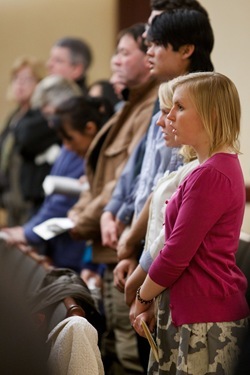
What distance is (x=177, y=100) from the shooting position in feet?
8.28

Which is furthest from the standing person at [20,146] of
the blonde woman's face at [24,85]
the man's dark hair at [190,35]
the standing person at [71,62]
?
→ the man's dark hair at [190,35]

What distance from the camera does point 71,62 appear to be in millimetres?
6109

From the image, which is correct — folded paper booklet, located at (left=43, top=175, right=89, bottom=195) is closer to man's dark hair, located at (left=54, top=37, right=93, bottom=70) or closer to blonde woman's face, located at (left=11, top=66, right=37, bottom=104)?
man's dark hair, located at (left=54, top=37, right=93, bottom=70)

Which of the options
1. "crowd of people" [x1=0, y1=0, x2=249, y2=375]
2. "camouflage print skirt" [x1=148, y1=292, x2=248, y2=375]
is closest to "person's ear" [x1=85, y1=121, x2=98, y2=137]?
"crowd of people" [x1=0, y1=0, x2=249, y2=375]

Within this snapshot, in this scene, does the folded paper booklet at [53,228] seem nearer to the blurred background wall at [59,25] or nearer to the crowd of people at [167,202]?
the crowd of people at [167,202]

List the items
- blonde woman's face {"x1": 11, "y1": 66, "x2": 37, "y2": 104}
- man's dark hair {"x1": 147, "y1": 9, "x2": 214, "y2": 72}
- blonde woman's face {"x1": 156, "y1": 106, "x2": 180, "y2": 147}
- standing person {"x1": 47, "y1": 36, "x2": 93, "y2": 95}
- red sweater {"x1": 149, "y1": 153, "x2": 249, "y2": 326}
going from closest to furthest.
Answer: red sweater {"x1": 149, "y1": 153, "x2": 249, "y2": 326}, blonde woman's face {"x1": 156, "y1": 106, "x2": 180, "y2": 147}, man's dark hair {"x1": 147, "y1": 9, "x2": 214, "y2": 72}, standing person {"x1": 47, "y1": 36, "x2": 93, "y2": 95}, blonde woman's face {"x1": 11, "y1": 66, "x2": 37, "y2": 104}

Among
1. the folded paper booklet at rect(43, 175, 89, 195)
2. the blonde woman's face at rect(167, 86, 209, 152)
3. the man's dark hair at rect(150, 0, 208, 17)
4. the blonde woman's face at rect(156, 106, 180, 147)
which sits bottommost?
the folded paper booklet at rect(43, 175, 89, 195)

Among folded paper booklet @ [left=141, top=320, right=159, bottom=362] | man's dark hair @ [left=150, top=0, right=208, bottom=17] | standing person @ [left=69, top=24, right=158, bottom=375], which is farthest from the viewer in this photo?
standing person @ [left=69, top=24, right=158, bottom=375]

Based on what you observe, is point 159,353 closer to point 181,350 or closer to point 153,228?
point 181,350

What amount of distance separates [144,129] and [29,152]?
2.19m

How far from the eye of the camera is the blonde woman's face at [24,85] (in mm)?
6387

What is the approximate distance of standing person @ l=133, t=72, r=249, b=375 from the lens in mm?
2428

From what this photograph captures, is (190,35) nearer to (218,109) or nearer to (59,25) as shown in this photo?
(218,109)

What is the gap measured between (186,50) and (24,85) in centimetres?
356
